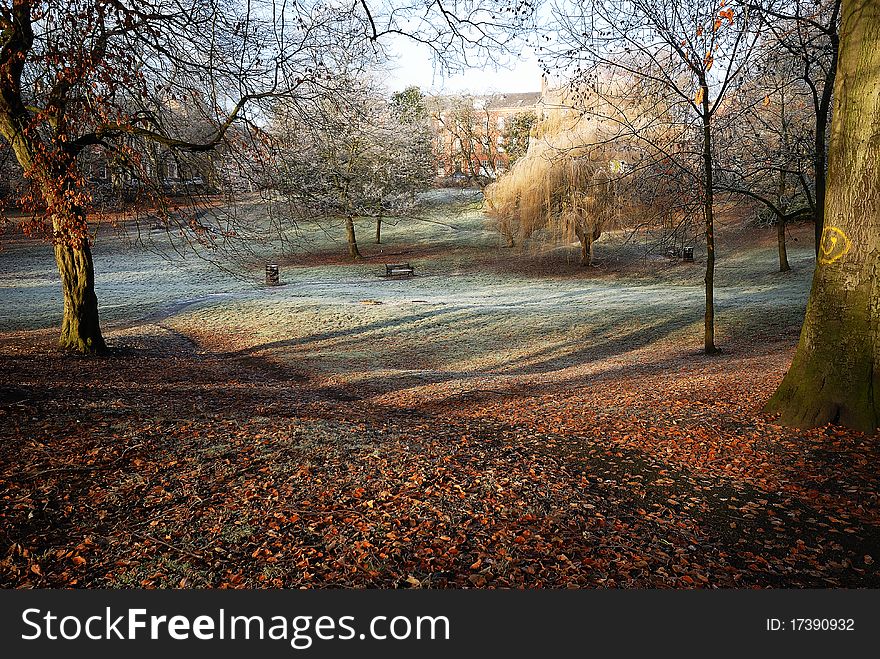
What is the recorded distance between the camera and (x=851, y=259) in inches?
210

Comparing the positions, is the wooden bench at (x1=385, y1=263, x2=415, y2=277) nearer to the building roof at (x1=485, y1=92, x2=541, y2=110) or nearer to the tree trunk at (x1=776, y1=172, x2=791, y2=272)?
the tree trunk at (x1=776, y1=172, x2=791, y2=272)

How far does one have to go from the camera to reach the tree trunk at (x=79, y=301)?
10641 millimetres

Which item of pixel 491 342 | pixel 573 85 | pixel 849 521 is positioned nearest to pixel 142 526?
pixel 849 521

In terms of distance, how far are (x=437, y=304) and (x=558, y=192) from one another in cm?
937

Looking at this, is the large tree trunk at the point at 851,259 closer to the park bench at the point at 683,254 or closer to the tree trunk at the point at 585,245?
the tree trunk at the point at 585,245

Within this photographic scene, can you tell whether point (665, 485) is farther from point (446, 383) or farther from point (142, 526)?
point (446, 383)

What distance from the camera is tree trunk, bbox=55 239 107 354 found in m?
10.6

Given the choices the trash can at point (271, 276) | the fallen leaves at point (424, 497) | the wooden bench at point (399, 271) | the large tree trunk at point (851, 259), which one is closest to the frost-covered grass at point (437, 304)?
the trash can at point (271, 276)

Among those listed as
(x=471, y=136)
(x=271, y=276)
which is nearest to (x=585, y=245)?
(x=271, y=276)

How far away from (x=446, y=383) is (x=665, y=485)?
5222 mm

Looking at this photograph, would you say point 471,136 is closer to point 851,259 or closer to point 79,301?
point 79,301

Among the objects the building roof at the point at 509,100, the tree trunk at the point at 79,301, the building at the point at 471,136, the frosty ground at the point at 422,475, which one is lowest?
the frosty ground at the point at 422,475

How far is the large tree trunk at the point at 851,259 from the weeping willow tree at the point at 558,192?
58.8 ft

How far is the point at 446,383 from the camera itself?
32.3 ft
